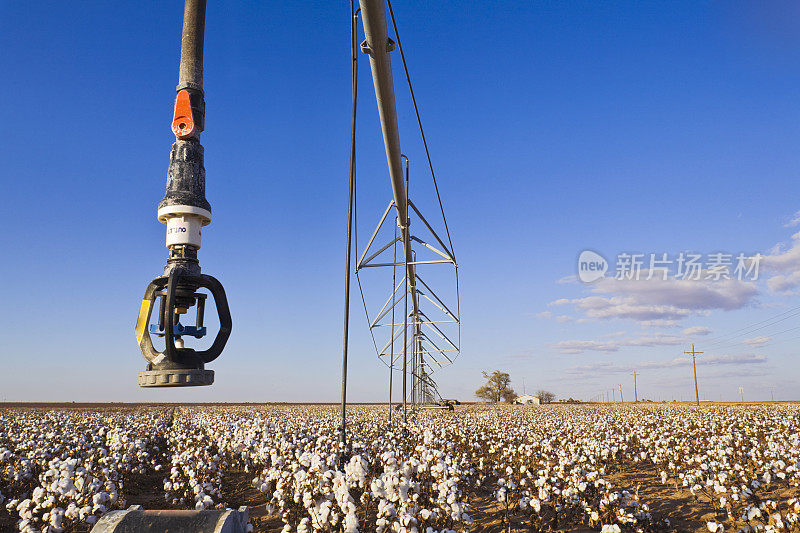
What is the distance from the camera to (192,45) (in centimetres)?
458

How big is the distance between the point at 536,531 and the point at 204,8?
9.48 m

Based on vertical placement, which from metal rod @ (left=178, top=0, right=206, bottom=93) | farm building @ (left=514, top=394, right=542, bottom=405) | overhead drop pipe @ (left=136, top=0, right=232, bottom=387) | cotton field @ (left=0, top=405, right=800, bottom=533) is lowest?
farm building @ (left=514, top=394, right=542, bottom=405)

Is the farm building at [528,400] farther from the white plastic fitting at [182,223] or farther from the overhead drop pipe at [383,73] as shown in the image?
the white plastic fitting at [182,223]

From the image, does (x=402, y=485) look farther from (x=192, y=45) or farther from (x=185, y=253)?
(x=192, y=45)

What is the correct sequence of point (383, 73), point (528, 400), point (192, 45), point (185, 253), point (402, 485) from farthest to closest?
point (528, 400) → point (383, 73) → point (402, 485) → point (192, 45) → point (185, 253)

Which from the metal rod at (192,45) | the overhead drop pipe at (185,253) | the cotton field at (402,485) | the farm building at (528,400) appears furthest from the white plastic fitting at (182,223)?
the farm building at (528,400)

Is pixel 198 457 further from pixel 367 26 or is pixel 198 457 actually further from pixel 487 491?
pixel 367 26

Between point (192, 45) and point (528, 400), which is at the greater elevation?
point (192, 45)

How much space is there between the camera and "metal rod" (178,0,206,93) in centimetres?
454

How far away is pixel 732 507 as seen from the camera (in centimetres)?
1118

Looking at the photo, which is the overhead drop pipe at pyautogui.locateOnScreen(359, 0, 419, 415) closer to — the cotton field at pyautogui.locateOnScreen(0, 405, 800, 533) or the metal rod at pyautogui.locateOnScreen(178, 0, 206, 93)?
the metal rod at pyautogui.locateOnScreen(178, 0, 206, 93)

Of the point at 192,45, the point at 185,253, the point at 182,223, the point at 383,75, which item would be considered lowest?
the point at 185,253

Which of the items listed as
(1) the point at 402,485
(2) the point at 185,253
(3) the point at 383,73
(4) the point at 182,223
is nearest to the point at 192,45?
(4) the point at 182,223

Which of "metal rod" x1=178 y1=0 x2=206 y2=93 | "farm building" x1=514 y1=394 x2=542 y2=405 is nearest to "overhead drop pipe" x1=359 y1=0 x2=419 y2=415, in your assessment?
"metal rod" x1=178 y1=0 x2=206 y2=93
